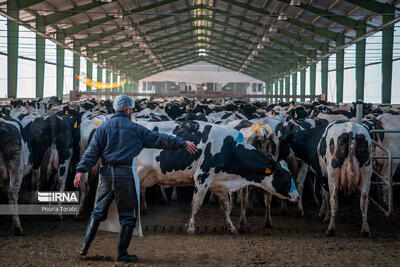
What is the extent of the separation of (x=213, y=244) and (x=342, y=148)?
2259mm

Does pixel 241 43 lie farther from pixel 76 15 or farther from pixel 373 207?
pixel 373 207

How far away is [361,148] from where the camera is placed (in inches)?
243

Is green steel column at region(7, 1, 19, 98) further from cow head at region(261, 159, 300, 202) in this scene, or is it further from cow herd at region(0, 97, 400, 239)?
cow head at region(261, 159, 300, 202)

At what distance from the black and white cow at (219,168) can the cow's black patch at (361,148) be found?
1.00m

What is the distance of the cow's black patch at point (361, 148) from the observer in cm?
618

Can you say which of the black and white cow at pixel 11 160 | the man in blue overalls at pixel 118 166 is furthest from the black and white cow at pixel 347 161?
the black and white cow at pixel 11 160

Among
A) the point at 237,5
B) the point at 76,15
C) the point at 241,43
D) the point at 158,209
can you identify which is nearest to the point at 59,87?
the point at 76,15

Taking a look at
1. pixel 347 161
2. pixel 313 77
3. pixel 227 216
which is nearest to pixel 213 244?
pixel 227 216

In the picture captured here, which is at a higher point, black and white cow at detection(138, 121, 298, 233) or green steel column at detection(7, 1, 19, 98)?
green steel column at detection(7, 1, 19, 98)

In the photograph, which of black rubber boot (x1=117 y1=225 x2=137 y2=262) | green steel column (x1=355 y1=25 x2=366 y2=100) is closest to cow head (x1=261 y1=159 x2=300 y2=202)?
black rubber boot (x1=117 y1=225 x2=137 y2=262)

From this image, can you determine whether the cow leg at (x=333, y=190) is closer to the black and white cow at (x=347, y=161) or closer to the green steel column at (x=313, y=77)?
the black and white cow at (x=347, y=161)

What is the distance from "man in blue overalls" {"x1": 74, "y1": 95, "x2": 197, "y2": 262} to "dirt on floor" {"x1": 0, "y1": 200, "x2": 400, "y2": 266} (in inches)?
17.8

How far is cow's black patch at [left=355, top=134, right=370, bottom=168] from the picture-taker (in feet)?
20.3

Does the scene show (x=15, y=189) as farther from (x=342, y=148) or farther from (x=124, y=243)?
(x=342, y=148)
